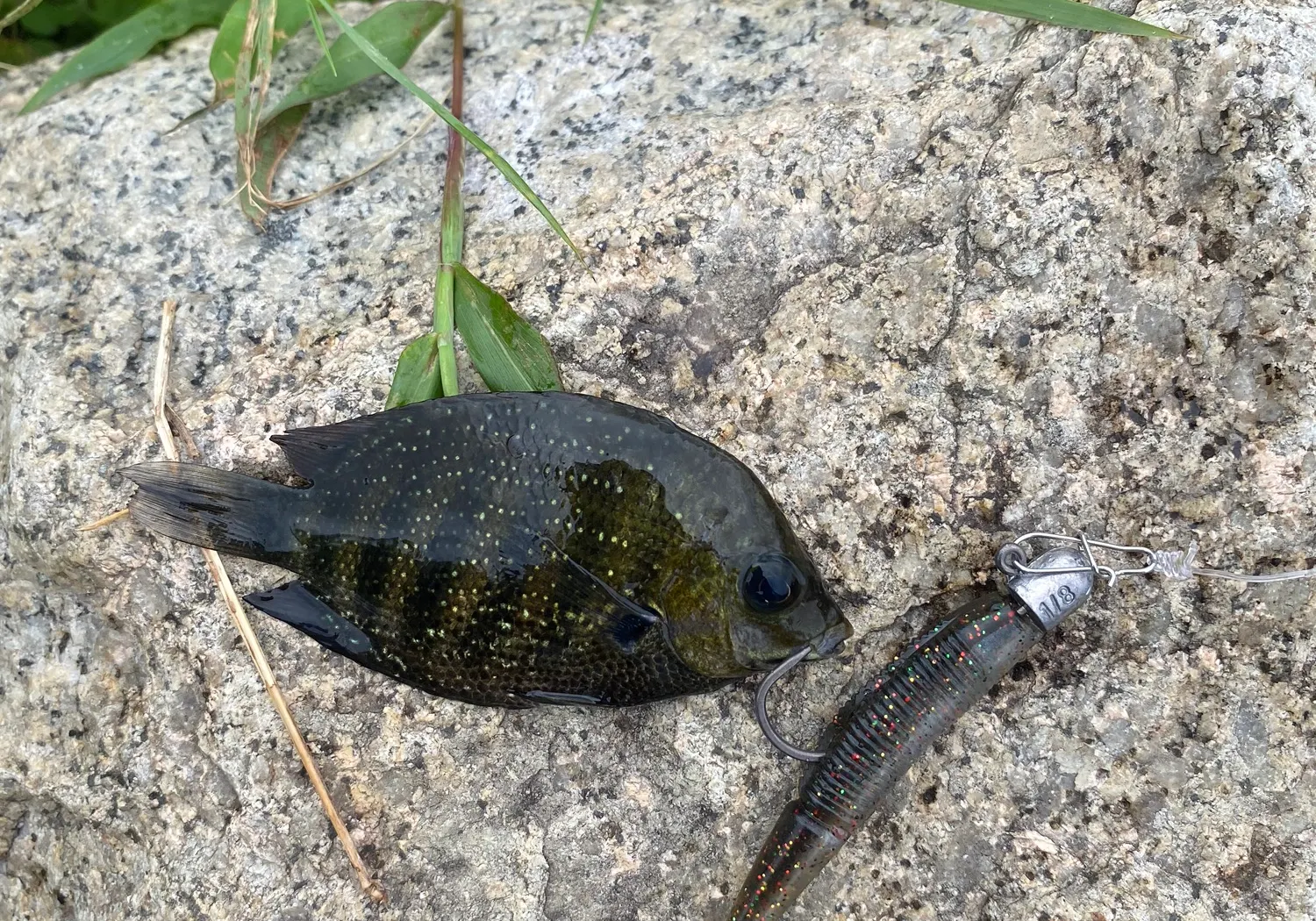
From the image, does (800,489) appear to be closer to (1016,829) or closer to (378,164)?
(1016,829)

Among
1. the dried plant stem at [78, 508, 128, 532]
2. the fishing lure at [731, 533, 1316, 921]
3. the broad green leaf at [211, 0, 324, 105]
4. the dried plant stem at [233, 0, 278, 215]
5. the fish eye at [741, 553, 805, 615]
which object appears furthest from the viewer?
the broad green leaf at [211, 0, 324, 105]

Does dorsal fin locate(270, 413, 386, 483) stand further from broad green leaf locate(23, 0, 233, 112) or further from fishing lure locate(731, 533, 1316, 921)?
broad green leaf locate(23, 0, 233, 112)

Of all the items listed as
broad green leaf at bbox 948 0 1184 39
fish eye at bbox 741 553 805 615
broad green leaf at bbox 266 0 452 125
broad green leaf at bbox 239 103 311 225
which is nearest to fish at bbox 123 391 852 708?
fish eye at bbox 741 553 805 615

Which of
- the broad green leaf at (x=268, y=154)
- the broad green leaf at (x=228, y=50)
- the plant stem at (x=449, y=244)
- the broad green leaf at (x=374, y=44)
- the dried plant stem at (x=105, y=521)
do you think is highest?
the broad green leaf at (x=228, y=50)

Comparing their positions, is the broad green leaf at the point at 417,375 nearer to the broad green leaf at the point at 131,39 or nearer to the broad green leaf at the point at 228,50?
the broad green leaf at the point at 228,50

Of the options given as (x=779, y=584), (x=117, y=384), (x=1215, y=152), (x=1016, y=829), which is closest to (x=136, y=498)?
(x=117, y=384)

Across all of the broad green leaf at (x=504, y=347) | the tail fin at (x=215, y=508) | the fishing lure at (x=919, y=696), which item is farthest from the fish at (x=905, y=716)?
the tail fin at (x=215, y=508)

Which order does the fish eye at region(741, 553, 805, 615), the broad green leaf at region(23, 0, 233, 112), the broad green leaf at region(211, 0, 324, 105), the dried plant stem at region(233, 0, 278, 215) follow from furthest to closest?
the broad green leaf at region(23, 0, 233, 112) → the broad green leaf at region(211, 0, 324, 105) → the dried plant stem at region(233, 0, 278, 215) → the fish eye at region(741, 553, 805, 615)
